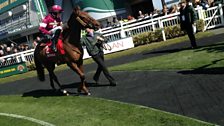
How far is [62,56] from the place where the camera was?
40.9 ft

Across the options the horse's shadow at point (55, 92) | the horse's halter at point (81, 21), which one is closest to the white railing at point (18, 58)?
the horse's shadow at point (55, 92)

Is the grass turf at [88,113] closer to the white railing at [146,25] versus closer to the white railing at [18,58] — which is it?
the white railing at [146,25]

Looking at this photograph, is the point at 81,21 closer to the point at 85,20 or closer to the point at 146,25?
the point at 85,20

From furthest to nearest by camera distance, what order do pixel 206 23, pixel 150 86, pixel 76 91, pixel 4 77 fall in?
pixel 4 77, pixel 206 23, pixel 76 91, pixel 150 86

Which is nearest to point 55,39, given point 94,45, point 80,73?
point 94,45

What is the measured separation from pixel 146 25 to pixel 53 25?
1257cm

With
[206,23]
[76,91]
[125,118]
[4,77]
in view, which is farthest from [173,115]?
[4,77]

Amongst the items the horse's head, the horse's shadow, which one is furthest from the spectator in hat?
the horse's head

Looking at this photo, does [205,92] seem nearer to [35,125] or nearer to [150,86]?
[150,86]

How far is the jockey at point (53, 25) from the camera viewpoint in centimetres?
1247

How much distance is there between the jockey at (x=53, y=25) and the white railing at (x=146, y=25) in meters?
11.5

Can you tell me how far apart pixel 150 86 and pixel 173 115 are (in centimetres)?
312

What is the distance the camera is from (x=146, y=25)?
24422 mm

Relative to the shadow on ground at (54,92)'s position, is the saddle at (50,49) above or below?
above
